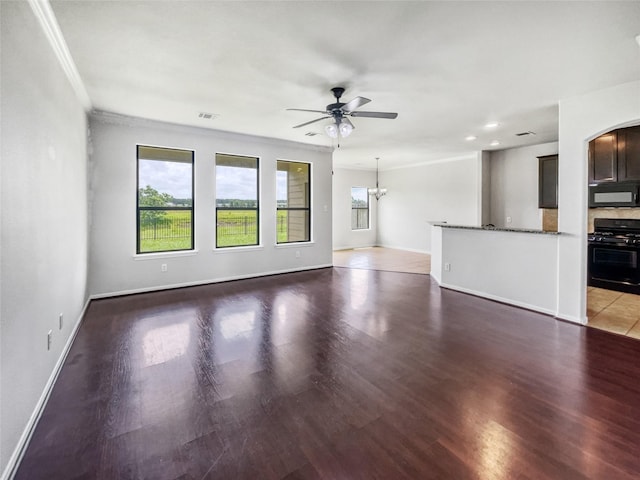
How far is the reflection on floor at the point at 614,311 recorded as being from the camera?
3.55 metres

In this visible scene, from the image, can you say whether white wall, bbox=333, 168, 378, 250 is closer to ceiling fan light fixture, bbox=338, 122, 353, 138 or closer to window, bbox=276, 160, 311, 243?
window, bbox=276, 160, 311, 243

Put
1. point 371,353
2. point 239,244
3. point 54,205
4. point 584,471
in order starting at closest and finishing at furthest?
1. point 584,471
2. point 54,205
3. point 371,353
4. point 239,244

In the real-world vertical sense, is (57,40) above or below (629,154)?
above

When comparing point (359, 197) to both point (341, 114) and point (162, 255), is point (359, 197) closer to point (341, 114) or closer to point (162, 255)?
point (162, 255)

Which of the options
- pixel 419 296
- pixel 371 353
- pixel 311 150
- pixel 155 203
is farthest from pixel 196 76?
pixel 419 296

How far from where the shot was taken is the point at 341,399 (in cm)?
222

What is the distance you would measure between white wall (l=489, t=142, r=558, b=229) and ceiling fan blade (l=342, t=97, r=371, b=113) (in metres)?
5.30

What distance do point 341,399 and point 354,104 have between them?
271 centimetres

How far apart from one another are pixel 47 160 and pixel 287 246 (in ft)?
14.7

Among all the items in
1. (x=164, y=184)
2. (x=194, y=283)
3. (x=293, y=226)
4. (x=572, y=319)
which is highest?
(x=164, y=184)

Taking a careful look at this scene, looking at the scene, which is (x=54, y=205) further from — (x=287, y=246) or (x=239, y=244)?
(x=287, y=246)

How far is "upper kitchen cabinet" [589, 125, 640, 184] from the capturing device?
4.81 metres

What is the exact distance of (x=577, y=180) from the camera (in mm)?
3664

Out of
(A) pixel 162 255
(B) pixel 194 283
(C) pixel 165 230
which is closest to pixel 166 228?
(C) pixel 165 230
